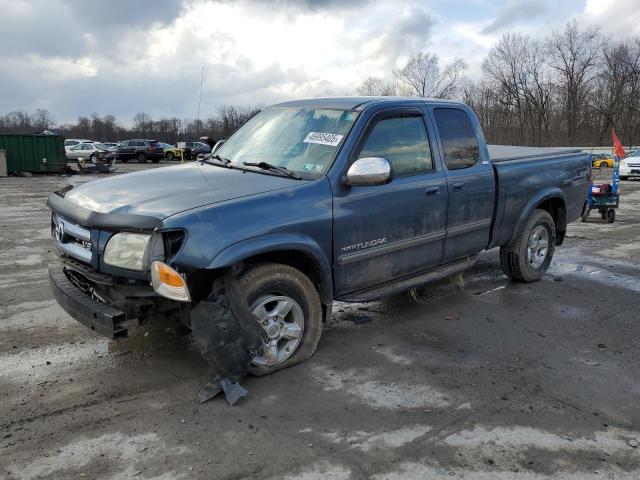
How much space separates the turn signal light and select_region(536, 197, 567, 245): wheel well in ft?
15.9

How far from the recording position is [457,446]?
3.07 meters

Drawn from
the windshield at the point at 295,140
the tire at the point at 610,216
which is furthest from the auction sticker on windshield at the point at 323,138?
the tire at the point at 610,216

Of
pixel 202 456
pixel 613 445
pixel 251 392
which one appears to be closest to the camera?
pixel 202 456

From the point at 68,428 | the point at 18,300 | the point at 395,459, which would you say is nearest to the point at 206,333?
the point at 68,428

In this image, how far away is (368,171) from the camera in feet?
13.0

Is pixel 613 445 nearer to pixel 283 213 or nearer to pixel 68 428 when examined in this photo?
pixel 283 213

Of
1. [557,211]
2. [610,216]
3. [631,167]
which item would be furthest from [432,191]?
[631,167]

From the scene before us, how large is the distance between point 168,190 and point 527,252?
4316mm

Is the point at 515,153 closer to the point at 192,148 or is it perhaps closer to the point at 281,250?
Answer: the point at 281,250

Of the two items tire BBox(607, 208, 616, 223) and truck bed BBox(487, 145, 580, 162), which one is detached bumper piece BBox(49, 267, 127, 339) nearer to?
truck bed BBox(487, 145, 580, 162)

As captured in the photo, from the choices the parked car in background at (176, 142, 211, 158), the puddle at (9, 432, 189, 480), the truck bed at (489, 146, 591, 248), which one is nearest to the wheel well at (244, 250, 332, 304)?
the puddle at (9, 432, 189, 480)

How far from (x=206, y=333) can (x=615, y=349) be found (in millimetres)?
3397

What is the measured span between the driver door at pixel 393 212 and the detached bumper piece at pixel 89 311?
160 cm

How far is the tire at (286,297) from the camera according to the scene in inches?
143
